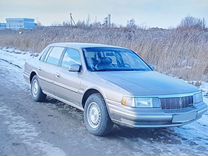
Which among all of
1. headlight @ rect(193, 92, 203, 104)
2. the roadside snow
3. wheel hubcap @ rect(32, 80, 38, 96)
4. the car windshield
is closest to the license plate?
headlight @ rect(193, 92, 203, 104)

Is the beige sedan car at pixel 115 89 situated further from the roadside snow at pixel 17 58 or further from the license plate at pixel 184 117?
the roadside snow at pixel 17 58

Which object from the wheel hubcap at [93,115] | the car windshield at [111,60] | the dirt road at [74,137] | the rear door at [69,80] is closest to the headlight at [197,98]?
the dirt road at [74,137]

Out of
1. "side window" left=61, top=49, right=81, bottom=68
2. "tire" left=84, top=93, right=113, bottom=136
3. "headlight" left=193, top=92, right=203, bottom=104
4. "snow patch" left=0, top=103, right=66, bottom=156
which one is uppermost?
"side window" left=61, top=49, right=81, bottom=68

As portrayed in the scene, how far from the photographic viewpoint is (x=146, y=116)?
4910 millimetres

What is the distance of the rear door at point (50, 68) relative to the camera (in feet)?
23.0

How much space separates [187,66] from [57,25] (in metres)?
29.9

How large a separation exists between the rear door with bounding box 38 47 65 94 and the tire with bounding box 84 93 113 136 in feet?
4.67

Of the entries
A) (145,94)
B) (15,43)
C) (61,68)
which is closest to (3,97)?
(61,68)

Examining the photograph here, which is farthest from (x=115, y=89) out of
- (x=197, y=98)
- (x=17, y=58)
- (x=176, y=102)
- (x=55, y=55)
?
(x=17, y=58)

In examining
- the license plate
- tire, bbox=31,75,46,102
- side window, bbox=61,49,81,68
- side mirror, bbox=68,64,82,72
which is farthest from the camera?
tire, bbox=31,75,46,102

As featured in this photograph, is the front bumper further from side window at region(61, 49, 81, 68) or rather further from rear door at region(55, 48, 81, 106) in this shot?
side window at region(61, 49, 81, 68)

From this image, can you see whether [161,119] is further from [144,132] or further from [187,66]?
[187,66]

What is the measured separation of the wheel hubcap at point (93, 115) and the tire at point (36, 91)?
2.40 m

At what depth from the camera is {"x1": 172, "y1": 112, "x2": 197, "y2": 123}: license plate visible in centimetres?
505
